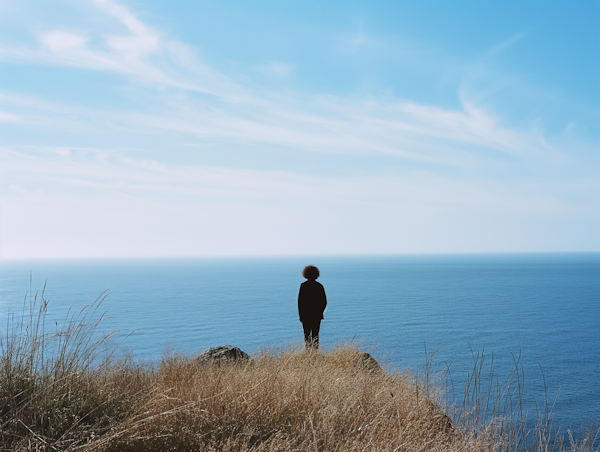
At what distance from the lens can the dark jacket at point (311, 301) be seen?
10047 mm

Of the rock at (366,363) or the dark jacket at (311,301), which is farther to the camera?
the dark jacket at (311,301)

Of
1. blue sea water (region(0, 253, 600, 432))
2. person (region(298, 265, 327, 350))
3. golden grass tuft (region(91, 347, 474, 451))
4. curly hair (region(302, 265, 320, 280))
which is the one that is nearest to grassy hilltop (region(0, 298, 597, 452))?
golden grass tuft (region(91, 347, 474, 451))

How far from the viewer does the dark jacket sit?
10047 mm

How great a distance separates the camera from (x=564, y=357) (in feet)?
194

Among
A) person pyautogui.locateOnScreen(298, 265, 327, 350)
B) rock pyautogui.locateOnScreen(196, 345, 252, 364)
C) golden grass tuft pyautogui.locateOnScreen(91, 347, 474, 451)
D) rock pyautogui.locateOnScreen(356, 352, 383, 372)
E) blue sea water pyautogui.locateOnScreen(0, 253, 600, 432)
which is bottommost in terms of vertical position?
blue sea water pyautogui.locateOnScreen(0, 253, 600, 432)

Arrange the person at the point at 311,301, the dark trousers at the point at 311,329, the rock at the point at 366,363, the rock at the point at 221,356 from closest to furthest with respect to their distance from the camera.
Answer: the rock at the point at 221,356 < the rock at the point at 366,363 < the person at the point at 311,301 < the dark trousers at the point at 311,329

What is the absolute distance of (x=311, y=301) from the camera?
10.1m

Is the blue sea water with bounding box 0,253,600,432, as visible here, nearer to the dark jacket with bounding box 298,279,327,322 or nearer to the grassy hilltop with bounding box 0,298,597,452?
the dark jacket with bounding box 298,279,327,322

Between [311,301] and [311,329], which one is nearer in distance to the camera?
[311,301]

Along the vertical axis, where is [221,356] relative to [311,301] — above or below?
below

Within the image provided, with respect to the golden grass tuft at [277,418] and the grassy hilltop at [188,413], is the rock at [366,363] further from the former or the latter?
the grassy hilltop at [188,413]

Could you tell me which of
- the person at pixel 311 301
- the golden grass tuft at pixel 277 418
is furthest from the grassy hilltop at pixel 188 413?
the person at pixel 311 301

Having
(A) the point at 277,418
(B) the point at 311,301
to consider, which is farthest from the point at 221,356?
(A) the point at 277,418

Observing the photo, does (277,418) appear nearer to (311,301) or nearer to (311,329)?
(311,301)
